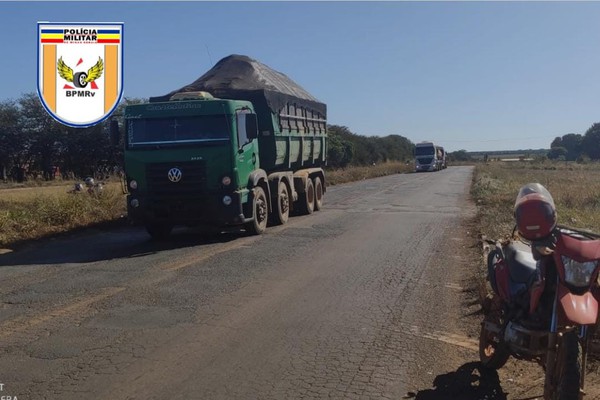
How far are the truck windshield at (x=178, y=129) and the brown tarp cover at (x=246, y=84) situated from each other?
84.6 inches

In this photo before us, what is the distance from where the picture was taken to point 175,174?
1228 centimetres

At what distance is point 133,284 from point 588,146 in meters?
104

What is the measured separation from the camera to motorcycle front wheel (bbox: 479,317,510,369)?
4898 millimetres

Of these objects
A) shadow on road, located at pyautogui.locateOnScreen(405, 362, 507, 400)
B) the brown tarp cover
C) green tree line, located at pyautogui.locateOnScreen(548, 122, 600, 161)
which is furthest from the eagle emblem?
green tree line, located at pyautogui.locateOnScreen(548, 122, 600, 161)

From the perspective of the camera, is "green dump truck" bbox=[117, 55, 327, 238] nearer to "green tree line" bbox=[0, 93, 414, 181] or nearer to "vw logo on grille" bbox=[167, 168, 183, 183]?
"vw logo on grille" bbox=[167, 168, 183, 183]

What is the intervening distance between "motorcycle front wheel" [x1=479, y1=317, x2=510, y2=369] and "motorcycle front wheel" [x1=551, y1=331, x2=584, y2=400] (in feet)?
2.84

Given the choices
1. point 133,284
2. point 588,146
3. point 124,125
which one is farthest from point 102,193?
point 588,146

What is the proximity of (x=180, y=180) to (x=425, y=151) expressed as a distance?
53587 millimetres

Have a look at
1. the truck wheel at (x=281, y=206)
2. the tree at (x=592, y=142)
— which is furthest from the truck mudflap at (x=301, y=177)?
the tree at (x=592, y=142)

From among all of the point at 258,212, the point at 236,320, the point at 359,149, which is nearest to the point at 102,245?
the point at 258,212

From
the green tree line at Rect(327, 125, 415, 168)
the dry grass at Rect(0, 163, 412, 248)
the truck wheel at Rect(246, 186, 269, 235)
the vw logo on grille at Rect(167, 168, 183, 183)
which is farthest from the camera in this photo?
the green tree line at Rect(327, 125, 415, 168)

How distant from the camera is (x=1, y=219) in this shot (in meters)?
13.6

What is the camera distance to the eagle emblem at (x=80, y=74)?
14555 millimetres

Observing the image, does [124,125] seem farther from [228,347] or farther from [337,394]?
[337,394]
